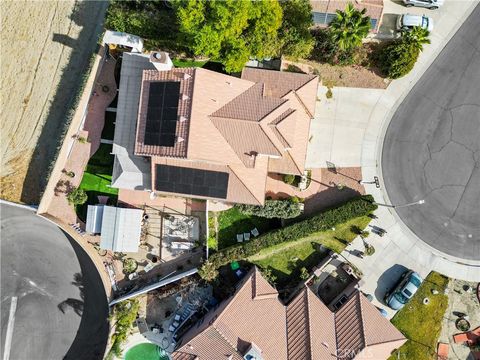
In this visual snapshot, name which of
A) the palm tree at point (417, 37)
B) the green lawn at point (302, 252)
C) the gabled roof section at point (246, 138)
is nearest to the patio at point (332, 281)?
the green lawn at point (302, 252)

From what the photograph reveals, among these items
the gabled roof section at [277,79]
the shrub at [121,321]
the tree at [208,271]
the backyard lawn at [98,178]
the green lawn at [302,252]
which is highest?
the gabled roof section at [277,79]

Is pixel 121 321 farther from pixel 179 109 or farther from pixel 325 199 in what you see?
pixel 325 199

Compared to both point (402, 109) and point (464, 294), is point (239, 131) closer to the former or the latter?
point (402, 109)

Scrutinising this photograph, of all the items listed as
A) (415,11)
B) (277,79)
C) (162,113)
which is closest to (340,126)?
(277,79)

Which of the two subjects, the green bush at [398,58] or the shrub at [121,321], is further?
the shrub at [121,321]

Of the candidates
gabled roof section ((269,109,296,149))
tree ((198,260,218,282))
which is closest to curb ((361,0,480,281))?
gabled roof section ((269,109,296,149))

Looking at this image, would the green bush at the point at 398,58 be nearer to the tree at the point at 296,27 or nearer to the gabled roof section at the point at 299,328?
the tree at the point at 296,27
